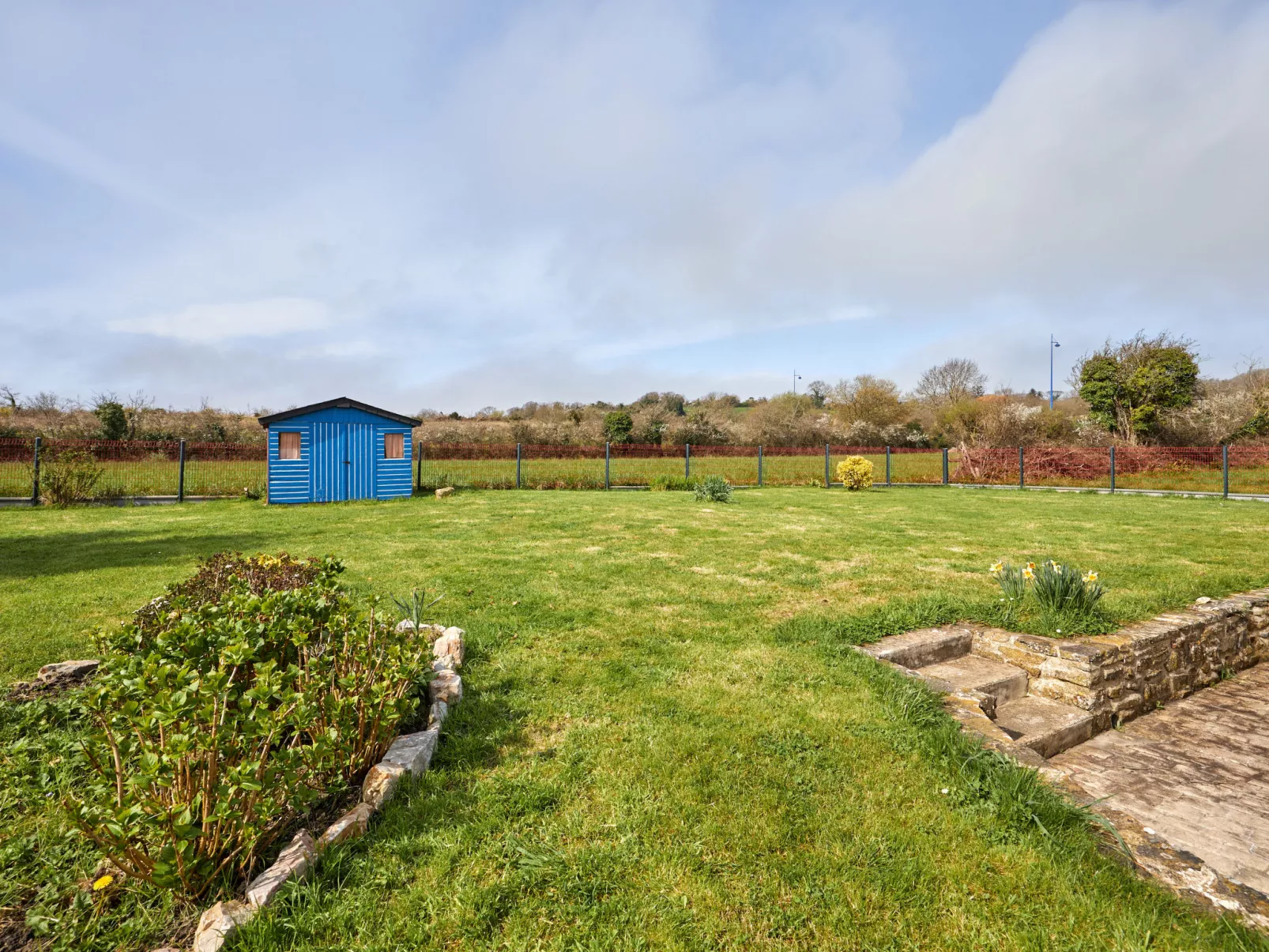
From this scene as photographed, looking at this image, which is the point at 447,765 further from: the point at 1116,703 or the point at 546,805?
the point at 1116,703

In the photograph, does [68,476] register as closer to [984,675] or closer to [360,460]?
[360,460]

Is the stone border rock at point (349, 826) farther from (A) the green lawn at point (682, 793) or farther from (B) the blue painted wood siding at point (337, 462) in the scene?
(B) the blue painted wood siding at point (337, 462)

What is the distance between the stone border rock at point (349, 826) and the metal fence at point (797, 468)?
1429cm

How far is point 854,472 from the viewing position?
18.1m

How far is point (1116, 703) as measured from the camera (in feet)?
14.6

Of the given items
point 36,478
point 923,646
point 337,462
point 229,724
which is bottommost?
point 923,646

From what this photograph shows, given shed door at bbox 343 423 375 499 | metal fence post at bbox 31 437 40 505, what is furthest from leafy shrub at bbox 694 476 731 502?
metal fence post at bbox 31 437 40 505

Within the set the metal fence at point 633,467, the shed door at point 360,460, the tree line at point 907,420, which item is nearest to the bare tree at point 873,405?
the tree line at point 907,420

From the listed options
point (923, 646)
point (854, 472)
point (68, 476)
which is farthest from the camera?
point (854, 472)

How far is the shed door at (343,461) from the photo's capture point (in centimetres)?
1397

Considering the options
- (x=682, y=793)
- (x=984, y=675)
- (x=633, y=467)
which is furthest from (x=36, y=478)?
(x=984, y=675)

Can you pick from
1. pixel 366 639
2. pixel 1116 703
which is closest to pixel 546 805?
pixel 366 639

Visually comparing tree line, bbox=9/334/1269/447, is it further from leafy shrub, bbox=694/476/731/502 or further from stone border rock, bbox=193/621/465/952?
stone border rock, bbox=193/621/465/952

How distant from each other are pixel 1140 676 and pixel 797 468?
1624 centimetres
